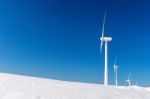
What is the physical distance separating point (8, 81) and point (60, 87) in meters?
5.50

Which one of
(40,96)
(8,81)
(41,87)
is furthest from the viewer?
(8,81)

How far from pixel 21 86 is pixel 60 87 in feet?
12.9

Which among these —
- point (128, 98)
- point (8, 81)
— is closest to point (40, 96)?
point (8, 81)

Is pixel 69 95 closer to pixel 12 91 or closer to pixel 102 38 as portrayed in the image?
pixel 12 91

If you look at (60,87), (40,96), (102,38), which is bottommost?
(40,96)

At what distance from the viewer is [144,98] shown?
998 inches

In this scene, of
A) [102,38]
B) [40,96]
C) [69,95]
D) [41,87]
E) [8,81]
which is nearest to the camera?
[40,96]

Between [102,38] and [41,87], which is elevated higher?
[102,38]

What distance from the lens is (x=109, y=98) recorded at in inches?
867

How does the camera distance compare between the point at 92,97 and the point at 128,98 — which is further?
the point at 128,98

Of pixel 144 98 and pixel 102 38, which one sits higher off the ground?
pixel 102 38

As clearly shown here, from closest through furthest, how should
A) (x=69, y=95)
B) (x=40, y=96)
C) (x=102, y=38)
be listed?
1. (x=40, y=96)
2. (x=69, y=95)
3. (x=102, y=38)

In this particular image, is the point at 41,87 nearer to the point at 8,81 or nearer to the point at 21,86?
the point at 21,86

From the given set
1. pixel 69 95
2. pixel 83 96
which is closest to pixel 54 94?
pixel 69 95
